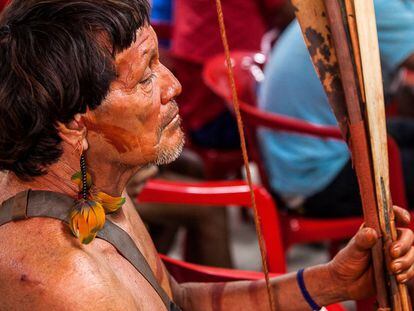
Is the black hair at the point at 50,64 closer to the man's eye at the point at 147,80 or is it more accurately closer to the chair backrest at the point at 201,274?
the man's eye at the point at 147,80

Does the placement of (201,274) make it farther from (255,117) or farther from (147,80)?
(255,117)

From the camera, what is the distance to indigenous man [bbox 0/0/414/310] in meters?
1.29

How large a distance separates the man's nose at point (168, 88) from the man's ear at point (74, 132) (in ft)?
0.53

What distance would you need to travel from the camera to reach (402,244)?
1.46m

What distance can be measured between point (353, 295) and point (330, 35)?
1.85ft

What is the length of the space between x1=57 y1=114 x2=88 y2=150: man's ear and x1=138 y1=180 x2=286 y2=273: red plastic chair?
3.71ft

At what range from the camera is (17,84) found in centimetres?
130

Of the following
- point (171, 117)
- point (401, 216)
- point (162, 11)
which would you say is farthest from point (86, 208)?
point (162, 11)

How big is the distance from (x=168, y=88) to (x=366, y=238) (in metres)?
0.43

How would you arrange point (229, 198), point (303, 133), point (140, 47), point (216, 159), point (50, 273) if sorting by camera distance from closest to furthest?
point (50, 273) → point (140, 47) → point (229, 198) → point (303, 133) → point (216, 159)

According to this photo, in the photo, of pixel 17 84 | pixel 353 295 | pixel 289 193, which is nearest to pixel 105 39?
pixel 17 84

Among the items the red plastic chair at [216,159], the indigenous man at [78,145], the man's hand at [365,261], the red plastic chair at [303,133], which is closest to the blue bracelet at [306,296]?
the man's hand at [365,261]

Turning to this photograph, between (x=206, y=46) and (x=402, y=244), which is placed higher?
(x=402, y=244)

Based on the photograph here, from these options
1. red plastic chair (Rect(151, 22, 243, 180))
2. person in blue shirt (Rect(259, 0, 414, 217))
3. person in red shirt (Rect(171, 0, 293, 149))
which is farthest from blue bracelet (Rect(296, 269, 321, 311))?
person in red shirt (Rect(171, 0, 293, 149))
